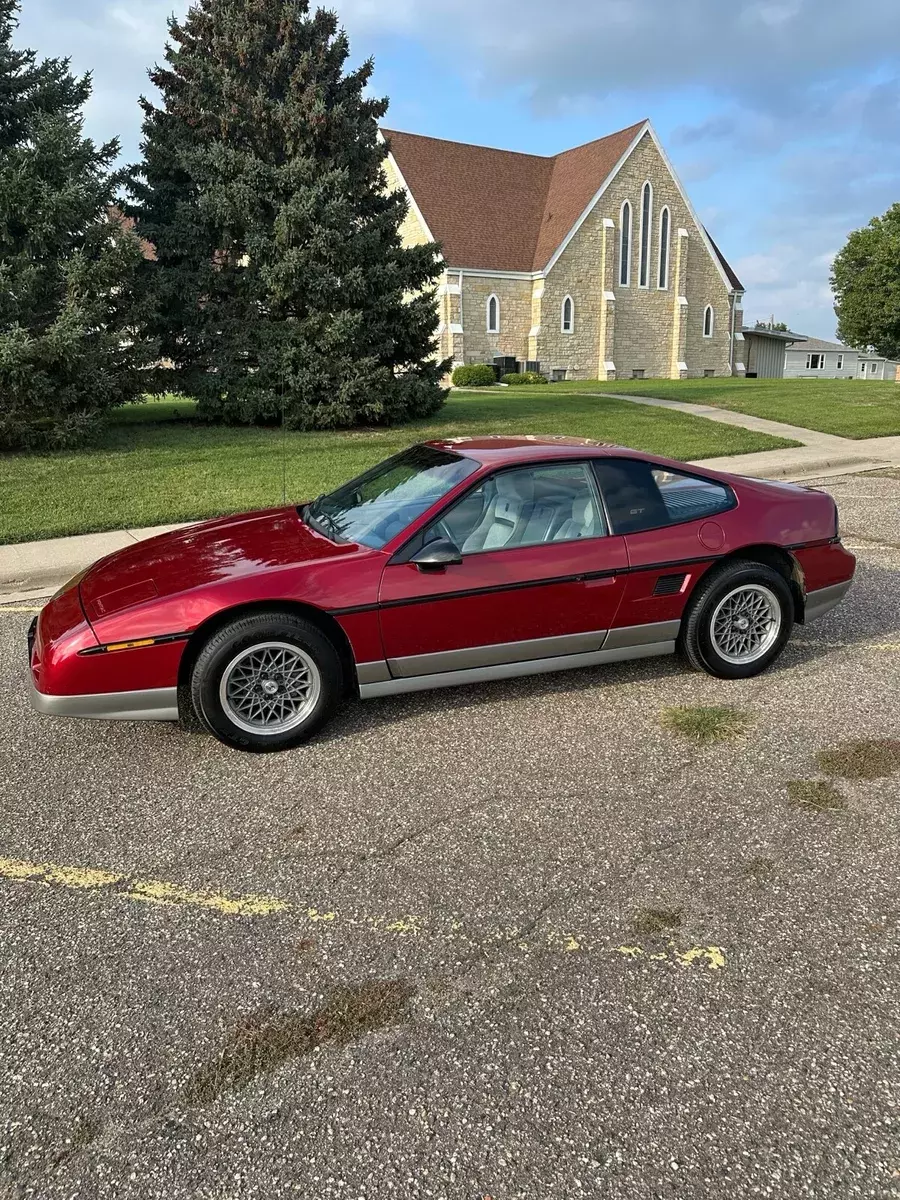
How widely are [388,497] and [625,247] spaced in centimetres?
4224

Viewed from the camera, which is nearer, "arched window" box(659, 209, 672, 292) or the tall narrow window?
the tall narrow window

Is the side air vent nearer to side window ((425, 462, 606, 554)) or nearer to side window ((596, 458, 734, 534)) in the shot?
side window ((596, 458, 734, 534))

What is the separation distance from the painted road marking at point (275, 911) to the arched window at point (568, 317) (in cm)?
4099

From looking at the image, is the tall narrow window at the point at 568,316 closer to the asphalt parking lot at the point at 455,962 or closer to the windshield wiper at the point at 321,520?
the windshield wiper at the point at 321,520

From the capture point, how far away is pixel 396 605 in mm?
4211

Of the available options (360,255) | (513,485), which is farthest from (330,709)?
(360,255)

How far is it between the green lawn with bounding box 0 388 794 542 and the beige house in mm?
21365

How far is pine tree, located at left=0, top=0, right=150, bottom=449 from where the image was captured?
1258 cm

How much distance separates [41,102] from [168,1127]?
17.1 metres

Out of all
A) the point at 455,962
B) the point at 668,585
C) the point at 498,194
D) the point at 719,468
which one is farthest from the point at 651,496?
the point at 498,194

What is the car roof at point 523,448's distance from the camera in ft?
15.6

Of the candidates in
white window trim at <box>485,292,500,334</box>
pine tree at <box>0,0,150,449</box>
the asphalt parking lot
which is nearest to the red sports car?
the asphalt parking lot

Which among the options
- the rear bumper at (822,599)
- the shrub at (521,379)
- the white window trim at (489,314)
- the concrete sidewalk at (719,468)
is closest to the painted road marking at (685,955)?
the rear bumper at (822,599)

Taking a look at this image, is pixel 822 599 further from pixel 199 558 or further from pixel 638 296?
pixel 638 296
